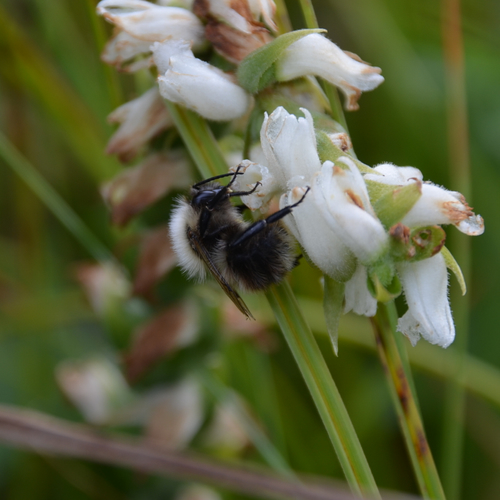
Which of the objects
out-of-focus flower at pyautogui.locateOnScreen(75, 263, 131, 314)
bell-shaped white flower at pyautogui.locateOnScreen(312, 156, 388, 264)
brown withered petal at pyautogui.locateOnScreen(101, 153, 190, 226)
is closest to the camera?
bell-shaped white flower at pyautogui.locateOnScreen(312, 156, 388, 264)

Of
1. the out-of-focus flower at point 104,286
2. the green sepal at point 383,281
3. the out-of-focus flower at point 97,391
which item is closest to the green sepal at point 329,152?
the green sepal at point 383,281

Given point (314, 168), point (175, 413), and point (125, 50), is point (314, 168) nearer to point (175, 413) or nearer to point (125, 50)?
point (125, 50)

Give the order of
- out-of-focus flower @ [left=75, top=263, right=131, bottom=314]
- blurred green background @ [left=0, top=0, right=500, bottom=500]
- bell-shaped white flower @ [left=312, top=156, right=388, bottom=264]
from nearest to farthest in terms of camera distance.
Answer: bell-shaped white flower @ [left=312, top=156, right=388, bottom=264], out-of-focus flower @ [left=75, top=263, right=131, bottom=314], blurred green background @ [left=0, top=0, right=500, bottom=500]

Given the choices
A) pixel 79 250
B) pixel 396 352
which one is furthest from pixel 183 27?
pixel 79 250

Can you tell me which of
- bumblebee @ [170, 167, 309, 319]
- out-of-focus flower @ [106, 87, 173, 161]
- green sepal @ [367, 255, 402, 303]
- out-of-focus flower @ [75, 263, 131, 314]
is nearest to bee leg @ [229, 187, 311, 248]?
bumblebee @ [170, 167, 309, 319]

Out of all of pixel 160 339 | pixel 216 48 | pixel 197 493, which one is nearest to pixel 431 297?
pixel 216 48

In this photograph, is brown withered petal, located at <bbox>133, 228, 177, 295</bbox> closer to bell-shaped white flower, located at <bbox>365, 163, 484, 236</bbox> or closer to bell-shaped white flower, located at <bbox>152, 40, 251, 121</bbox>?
bell-shaped white flower, located at <bbox>152, 40, 251, 121</bbox>

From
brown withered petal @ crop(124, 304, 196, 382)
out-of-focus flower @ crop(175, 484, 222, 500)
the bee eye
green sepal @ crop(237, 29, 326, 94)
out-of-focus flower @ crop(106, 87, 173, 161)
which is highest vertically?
green sepal @ crop(237, 29, 326, 94)
